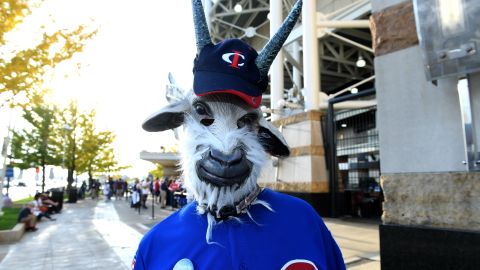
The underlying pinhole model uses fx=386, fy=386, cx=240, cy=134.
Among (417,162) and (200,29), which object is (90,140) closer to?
(417,162)

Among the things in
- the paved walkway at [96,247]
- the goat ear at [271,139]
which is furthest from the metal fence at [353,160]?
the goat ear at [271,139]

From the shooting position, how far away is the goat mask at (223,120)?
1.50m

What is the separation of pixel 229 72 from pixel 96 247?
8.26 meters

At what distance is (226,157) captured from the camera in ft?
4.82

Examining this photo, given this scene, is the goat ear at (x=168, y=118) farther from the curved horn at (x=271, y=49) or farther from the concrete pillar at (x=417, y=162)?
the concrete pillar at (x=417, y=162)

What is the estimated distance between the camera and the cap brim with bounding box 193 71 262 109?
1.57 m

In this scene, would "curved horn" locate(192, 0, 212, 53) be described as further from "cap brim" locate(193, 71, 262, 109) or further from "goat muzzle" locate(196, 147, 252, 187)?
"goat muzzle" locate(196, 147, 252, 187)

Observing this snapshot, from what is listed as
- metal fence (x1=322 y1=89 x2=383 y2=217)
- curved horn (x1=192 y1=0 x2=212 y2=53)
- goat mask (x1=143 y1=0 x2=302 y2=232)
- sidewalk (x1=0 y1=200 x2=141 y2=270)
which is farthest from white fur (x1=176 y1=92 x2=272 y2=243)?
metal fence (x1=322 y1=89 x2=383 y2=217)

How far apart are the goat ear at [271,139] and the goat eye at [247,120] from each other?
0.05 meters

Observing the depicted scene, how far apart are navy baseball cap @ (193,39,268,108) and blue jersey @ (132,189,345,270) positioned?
0.48 metres

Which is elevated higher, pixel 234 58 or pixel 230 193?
pixel 234 58

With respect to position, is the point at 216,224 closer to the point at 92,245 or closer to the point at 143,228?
the point at 92,245

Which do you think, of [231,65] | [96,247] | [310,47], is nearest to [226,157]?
[231,65]

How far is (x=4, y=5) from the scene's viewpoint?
7465 mm
